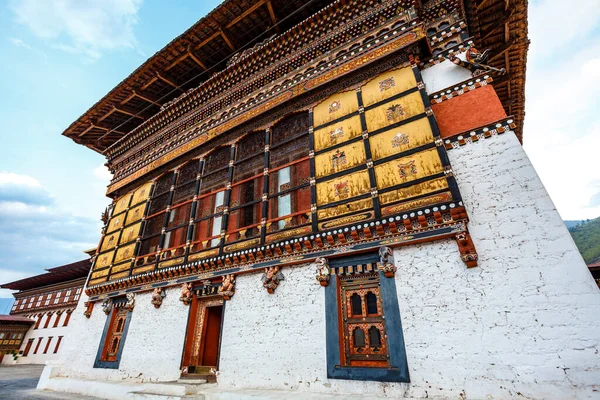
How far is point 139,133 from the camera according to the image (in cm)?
1251

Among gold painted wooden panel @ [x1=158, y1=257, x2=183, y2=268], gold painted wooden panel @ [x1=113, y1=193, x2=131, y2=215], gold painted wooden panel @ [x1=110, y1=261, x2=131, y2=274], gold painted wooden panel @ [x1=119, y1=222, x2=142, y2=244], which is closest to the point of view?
gold painted wooden panel @ [x1=158, y1=257, x2=183, y2=268]

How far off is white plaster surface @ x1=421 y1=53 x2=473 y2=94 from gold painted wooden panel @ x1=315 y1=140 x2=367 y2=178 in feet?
6.80

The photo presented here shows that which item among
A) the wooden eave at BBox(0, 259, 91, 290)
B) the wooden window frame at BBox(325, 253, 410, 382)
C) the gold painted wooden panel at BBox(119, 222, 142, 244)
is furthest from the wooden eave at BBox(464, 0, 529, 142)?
the wooden eave at BBox(0, 259, 91, 290)

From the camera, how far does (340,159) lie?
6.43 m

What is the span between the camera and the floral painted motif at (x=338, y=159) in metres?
6.37

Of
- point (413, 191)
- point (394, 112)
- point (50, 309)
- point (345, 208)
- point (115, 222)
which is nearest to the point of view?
point (413, 191)

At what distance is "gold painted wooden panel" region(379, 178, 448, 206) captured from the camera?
504cm

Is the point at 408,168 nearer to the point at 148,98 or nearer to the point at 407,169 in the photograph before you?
the point at 407,169

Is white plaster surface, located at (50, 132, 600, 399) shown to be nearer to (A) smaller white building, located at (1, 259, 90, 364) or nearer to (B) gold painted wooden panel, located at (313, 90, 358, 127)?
(B) gold painted wooden panel, located at (313, 90, 358, 127)

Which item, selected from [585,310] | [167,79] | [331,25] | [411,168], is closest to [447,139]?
[411,168]

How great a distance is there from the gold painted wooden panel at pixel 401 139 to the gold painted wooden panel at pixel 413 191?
83 cm

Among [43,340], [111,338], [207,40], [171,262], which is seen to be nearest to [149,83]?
[207,40]

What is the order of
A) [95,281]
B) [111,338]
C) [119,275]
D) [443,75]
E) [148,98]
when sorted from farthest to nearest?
[148,98], [95,281], [119,275], [111,338], [443,75]

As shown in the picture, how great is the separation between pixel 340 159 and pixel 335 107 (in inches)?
62.6
